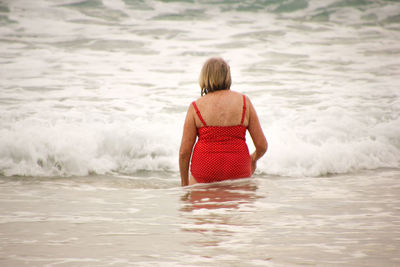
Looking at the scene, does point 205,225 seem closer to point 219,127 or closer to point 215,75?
point 219,127

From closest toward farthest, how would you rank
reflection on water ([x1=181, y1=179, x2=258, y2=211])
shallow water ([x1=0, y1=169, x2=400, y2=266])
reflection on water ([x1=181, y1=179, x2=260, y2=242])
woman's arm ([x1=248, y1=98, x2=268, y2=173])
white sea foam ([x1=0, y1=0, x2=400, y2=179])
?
1. shallow water ([x1=0, y1=169, x2=400, y2=266])
2. reflection on water ([x1=181, y1=179, x2=260, y2=242])
3. reflection on water ([x1=181, y1=179, x2=258, y2=211])
4. woman's arm ([x1=248, y1=98, x2=268, y2=173])
5. white sea foam ([x1=0, y1=0, x2=400, y2=179])

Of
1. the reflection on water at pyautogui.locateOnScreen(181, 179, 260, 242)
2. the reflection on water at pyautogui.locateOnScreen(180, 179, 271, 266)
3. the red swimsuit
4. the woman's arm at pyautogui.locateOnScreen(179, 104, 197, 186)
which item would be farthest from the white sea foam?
the reflection on water at pyautogui.locateOnScreen(180, 179, 271, 266)

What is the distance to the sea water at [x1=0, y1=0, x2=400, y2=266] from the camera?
92.5 inches

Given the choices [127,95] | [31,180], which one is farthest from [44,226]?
[127,95]

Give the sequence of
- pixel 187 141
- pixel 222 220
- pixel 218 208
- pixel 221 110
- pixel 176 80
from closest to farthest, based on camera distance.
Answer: pixel 222 220 → pixel 218 208 → pixel 221 110 → pixel 187 141 → pixel 176 80

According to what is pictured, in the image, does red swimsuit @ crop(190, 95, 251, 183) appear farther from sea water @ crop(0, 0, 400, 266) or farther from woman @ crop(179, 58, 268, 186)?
sea water @ crop(0, 0, 400, 266)

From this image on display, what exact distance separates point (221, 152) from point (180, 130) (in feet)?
11.3

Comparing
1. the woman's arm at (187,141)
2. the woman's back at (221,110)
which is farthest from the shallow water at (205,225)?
the woman's back at (221,110)

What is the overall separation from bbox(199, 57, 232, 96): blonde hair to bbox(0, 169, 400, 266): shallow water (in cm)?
89

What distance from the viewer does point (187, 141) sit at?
416cm

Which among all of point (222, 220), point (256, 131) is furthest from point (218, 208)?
point (256, 131)

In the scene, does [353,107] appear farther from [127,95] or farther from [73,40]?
[73,40]

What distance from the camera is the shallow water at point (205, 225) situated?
6.63 ft

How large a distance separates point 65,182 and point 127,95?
4759 millimetres
